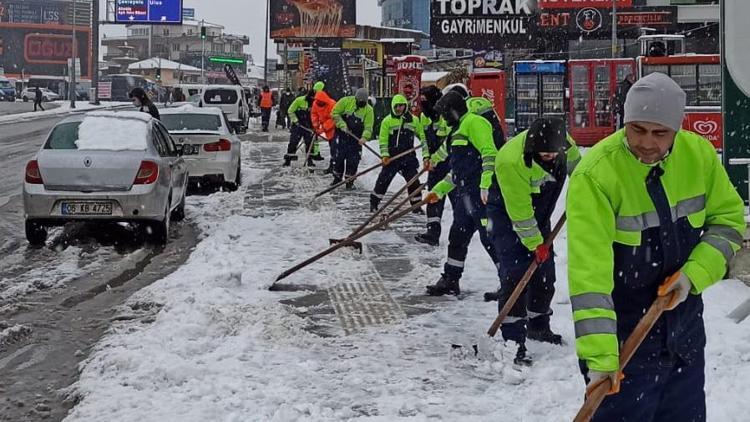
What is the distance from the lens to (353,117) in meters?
15.6

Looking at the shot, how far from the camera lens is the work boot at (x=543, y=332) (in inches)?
241

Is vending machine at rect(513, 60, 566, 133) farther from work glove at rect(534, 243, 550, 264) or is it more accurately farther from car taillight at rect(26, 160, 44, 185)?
work glove at rect(534, 243, 550, 264)

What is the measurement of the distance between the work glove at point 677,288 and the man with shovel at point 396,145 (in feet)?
29.8

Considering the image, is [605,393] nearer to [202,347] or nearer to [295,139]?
[202,347]

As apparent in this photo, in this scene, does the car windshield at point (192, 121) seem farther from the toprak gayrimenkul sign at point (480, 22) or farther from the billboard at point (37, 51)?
the billboard at point (37, 51)

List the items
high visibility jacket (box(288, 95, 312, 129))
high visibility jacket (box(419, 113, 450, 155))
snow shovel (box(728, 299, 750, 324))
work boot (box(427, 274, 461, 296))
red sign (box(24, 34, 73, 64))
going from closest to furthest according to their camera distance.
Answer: snow shovel (box(728, 299, 750, 324)), work boot (box(427, 274, 461, 296)), high visibility jacket (box(419, 113, 450, 155)), high visibility jacket (box(288, 95, 312, 129)), red sign (box(24, 34, 73, 64))

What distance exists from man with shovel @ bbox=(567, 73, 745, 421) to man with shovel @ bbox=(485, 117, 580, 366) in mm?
2193

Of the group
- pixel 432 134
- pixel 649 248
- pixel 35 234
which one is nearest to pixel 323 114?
pixel 432 134

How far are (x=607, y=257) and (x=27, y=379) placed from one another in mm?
3695

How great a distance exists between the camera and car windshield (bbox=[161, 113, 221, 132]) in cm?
1529

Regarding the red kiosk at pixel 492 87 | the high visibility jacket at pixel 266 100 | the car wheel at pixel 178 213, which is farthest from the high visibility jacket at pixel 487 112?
the high visibility jacket at pixel 266 100

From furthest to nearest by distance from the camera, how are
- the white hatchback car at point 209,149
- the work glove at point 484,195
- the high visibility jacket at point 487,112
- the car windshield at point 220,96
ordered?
the car windshield at point 220,96
the white hatchback car at point 209,149
the high visibility jacket at point 487,112
the work glove at point 484,195

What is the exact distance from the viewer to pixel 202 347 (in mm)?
5898

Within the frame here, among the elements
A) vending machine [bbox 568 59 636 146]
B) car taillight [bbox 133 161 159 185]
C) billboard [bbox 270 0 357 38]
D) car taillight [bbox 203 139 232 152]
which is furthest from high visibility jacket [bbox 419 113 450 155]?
billboard [bbox 270 0 357 38]
